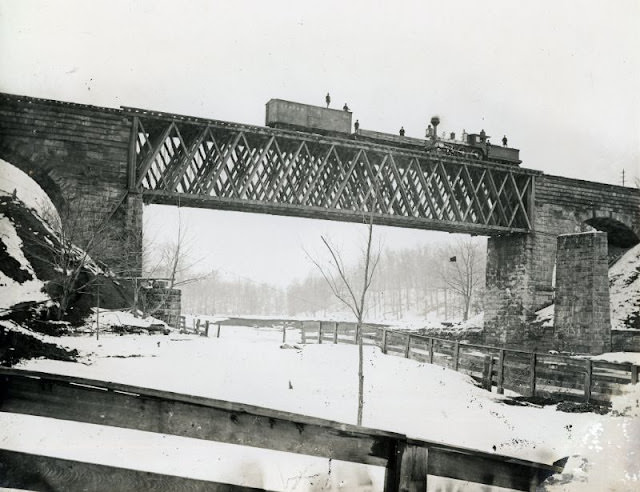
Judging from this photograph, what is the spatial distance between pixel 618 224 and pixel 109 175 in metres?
23.7

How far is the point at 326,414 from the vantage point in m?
11.0

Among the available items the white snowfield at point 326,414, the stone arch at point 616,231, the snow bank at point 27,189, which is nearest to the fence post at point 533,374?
the white snowfield at point 326,414

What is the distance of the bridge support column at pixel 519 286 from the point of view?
74.6 ft

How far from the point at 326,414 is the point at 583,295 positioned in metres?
12.1

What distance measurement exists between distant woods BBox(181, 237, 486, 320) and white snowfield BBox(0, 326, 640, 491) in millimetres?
51925

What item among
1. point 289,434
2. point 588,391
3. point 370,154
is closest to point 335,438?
point 289,434

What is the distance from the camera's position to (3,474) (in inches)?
114

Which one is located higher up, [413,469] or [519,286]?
[519,286]

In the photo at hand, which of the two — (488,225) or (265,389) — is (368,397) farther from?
(488,225)

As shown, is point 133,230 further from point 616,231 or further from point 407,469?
point 616,231

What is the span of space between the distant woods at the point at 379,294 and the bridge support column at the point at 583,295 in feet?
149

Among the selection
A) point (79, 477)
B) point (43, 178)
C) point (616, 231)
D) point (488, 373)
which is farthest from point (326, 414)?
point (616, 231)

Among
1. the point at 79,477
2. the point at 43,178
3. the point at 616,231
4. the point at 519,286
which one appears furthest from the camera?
the point at 616,231

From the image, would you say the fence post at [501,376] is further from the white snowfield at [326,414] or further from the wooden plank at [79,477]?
the wooden plank at [79,477]
